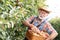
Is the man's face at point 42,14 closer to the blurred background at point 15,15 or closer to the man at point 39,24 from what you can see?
the man at point 39,24

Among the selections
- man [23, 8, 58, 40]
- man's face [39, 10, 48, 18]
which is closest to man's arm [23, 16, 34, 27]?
man [23, 8, 58, 40]

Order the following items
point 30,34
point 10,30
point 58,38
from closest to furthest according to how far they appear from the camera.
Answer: point 10,30
point 30,34
point 58,38

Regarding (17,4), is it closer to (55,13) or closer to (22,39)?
(22,39)

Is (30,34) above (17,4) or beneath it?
beneath

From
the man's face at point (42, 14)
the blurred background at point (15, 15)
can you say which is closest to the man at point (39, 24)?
the man's face at point (42, 14)

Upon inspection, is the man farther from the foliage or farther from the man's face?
the foliage

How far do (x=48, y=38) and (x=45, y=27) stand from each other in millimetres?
215

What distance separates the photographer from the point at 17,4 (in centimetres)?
390

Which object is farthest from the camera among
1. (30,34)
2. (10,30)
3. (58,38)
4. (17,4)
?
(58,38)

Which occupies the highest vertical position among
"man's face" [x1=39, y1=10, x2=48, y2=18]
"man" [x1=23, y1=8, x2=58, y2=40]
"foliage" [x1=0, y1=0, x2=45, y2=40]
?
"foliage" [x1=0, y1=0, x2=45, y2=40]

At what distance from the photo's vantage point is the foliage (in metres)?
3.33

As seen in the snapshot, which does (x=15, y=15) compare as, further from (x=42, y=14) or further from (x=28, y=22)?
(x=42, y=14)

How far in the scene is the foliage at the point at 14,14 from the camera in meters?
3.33

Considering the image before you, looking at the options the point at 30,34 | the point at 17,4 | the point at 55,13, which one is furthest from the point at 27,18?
the point at 55,13
